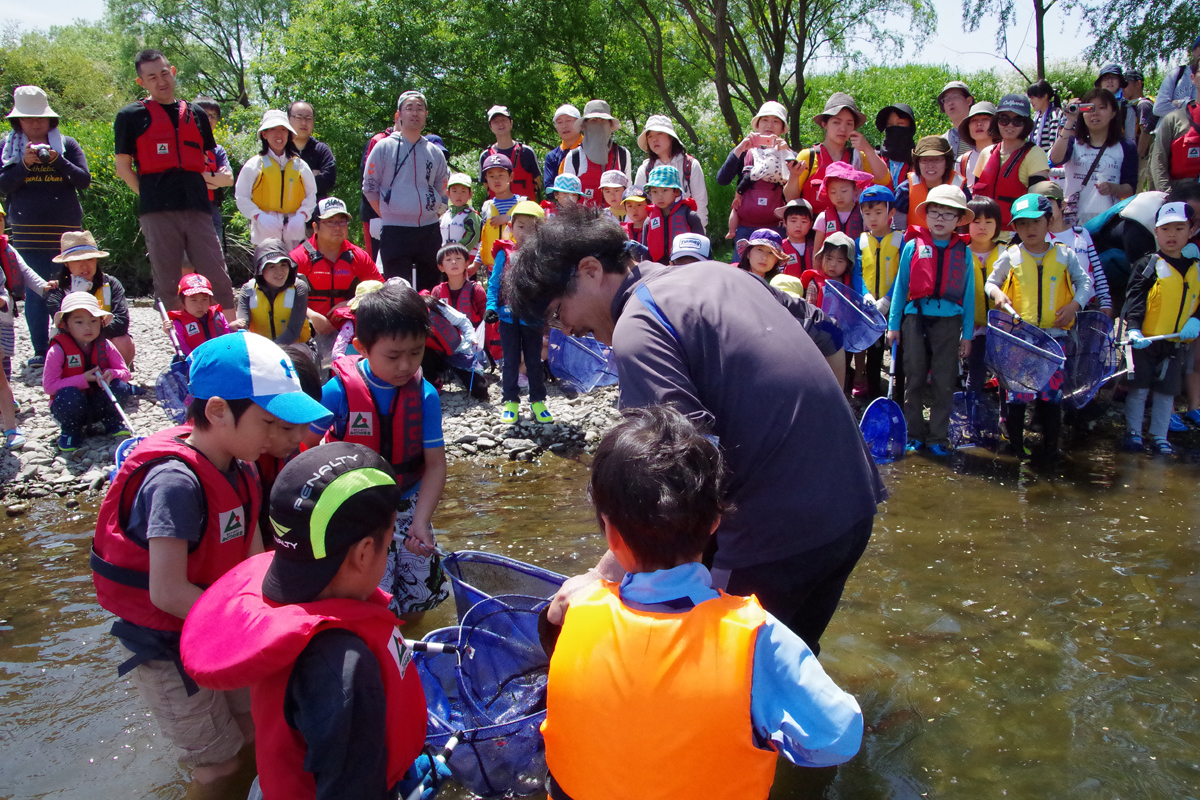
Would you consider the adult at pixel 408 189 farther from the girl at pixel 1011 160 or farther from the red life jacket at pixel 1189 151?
the red life jacket at pixel 1189 151

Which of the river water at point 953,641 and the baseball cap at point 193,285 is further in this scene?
the baseball cap at point 193,285

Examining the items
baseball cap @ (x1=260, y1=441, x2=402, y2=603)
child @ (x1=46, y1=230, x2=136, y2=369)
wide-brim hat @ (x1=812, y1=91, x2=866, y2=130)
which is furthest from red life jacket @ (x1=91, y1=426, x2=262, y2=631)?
wide-brim hat @ (x1=812, y1=91, x2=866, y2=130)

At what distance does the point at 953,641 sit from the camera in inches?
155

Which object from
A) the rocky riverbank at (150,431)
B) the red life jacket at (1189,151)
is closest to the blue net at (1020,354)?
the red life jacket at (1189,151)

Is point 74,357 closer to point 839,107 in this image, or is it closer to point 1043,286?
point 839,107

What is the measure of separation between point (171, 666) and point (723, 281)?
210cm

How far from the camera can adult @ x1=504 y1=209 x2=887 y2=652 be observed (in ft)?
7.25

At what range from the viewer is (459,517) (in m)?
5.75

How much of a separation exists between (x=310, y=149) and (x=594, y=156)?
3.01m

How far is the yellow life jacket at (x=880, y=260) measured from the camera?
23.7ft

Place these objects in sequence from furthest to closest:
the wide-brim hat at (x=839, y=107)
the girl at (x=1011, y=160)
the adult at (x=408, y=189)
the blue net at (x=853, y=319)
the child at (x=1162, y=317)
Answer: the adult at (x=408, y=189), the wide-brim hat at (x=839, y=107), the girl at (x=1011, y=160), the child at (x=1162, y=317), the blue net at (x=853, y=319)

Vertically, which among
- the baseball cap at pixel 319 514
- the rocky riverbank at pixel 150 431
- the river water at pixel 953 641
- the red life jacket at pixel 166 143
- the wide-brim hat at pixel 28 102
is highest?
the wide-brim hat at pixel 28 102

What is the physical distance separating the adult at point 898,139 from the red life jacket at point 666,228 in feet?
7.58

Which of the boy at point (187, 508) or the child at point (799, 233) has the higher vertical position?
the child at point (799, 233)
